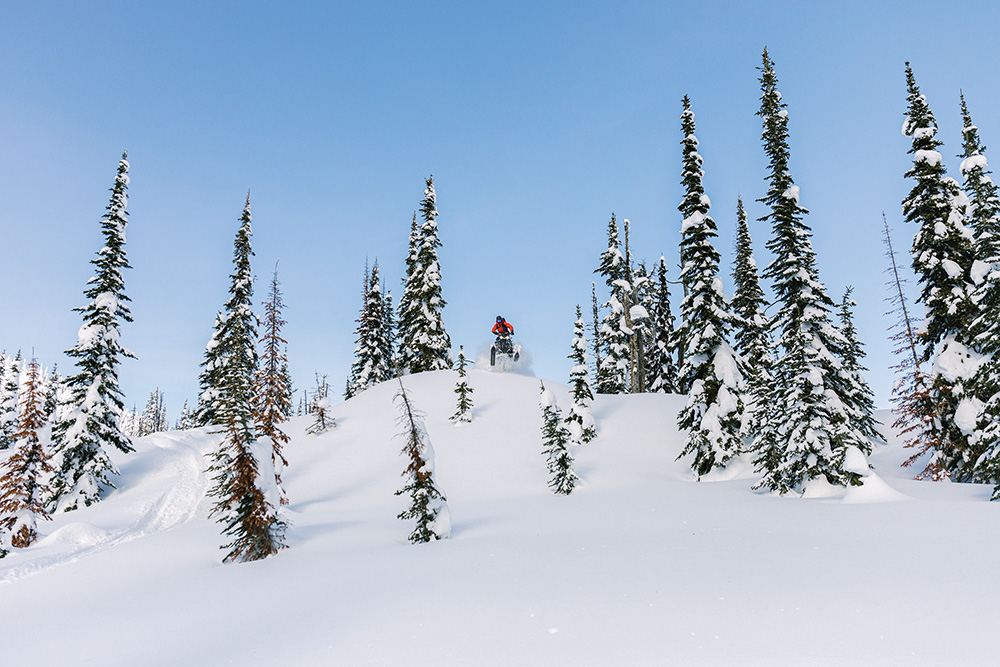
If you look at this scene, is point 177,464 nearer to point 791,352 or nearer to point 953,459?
point 791,352

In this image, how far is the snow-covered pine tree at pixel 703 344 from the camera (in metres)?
20.7

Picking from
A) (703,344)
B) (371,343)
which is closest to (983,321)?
Result: (703,344)

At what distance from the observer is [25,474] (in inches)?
733

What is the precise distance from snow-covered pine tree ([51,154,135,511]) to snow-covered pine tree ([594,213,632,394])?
115 ft

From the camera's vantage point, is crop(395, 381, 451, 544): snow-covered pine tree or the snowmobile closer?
crop(395, 381, 451, 544): snow-covered pine tree

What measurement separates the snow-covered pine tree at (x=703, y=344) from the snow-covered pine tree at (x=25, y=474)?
2491 centimetres

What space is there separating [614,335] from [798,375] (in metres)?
29.9

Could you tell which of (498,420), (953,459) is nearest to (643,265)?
(498,420)

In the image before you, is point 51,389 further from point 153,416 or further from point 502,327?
point 153,416

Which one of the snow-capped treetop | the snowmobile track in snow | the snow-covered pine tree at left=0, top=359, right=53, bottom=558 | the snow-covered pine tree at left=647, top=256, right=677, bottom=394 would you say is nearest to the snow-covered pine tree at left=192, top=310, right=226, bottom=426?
the snowmobile track in snow

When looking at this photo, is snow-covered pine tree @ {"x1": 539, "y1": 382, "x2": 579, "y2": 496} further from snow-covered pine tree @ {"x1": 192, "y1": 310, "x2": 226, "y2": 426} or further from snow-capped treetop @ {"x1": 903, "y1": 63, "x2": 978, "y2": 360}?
snow-covered pine tree @ {"x1": 192, "y1": 310, "x2": 226, "y2": 426}

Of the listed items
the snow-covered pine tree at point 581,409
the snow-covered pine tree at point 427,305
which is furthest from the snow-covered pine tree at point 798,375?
the snow-covered pine tree at point 427,305

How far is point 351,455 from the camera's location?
92.2ft

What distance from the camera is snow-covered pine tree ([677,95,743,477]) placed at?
68.0ft
